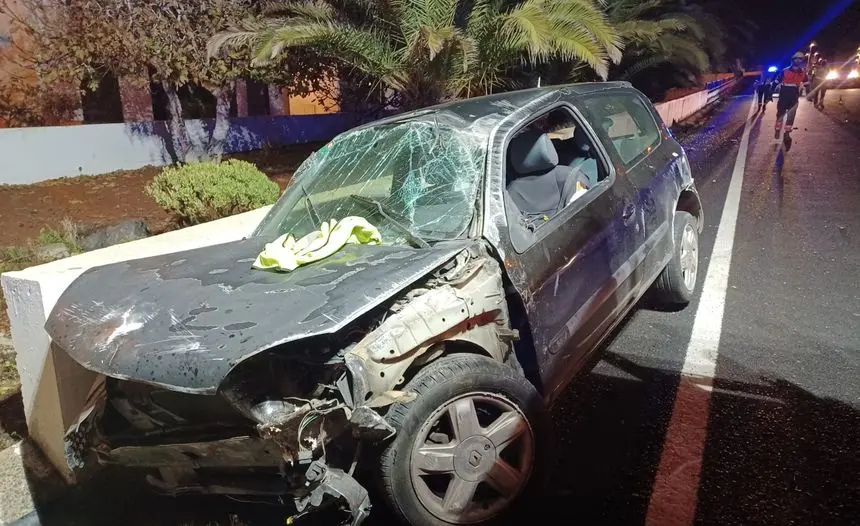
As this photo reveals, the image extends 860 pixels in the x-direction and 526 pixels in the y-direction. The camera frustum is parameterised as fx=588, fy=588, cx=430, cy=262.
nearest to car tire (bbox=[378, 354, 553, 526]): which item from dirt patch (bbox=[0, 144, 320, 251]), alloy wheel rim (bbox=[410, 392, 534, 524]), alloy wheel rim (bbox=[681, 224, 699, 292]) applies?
alloy wheel rim (bbox=[410, 392, 534, 524])

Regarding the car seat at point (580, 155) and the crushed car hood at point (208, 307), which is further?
the car seat at point (580, 155)

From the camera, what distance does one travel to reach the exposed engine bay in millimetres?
2061

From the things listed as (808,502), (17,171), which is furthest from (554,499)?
(17,171)

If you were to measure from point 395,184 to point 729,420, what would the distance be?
2.18 meters

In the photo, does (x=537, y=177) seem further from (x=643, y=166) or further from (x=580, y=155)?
(x=643, y=166)

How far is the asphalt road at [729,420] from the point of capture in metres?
2.53

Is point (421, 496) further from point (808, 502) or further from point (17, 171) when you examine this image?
point (17, 171)

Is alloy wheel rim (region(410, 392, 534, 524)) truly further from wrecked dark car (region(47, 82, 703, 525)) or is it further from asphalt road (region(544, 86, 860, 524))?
asphalt road (region(544, 86, 860, 524))

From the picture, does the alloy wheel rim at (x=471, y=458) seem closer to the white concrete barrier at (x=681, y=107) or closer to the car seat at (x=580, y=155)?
the car seat at (x=580, y=155)

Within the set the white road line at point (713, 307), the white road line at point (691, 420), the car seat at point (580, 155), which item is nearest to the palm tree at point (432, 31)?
the white road line at point (713, 307)

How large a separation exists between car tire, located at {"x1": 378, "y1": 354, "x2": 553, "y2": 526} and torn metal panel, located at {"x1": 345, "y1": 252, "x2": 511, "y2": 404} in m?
0.11

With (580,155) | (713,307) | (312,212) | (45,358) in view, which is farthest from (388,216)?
(713,307)

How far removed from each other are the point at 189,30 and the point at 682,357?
9.35 metres

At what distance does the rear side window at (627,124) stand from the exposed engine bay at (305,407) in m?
1.79
